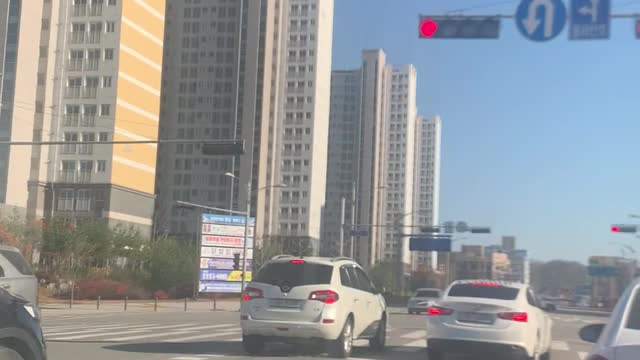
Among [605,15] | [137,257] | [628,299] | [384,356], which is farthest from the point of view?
[137,257]

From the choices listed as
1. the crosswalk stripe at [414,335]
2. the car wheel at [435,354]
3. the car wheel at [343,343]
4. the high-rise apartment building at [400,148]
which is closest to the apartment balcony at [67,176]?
the high-rise apartment building at [400,148]

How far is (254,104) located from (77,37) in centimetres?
4910

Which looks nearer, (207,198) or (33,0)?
(33,0)

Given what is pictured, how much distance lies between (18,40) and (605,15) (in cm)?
6905

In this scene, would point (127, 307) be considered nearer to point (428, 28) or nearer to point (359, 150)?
point (428, 28)

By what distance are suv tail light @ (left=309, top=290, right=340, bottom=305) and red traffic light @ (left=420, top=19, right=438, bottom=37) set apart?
4.94m

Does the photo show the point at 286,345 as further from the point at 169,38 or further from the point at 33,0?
the point at 169,38

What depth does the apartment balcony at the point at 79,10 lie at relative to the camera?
82225 mm

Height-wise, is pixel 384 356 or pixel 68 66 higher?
pixel 68 66

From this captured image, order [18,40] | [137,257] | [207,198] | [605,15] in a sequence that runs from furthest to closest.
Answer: [207,198]
[18,40]
[137,257]
[605,15]

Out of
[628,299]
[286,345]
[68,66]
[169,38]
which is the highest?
[169,38]

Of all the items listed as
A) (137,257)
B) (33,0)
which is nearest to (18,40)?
(33,0)

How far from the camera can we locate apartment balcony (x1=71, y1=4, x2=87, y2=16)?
3237 inches

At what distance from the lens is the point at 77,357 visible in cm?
1334
